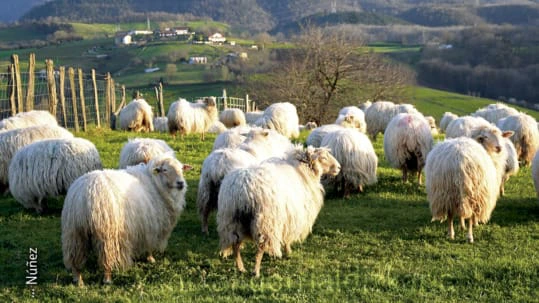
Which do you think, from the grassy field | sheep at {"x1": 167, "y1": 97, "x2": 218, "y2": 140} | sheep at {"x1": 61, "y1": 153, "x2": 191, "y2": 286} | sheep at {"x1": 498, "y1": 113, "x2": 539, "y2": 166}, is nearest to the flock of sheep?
sheep at {"x1": 61, "y1": 153, "x2": 191, "y2": 286}

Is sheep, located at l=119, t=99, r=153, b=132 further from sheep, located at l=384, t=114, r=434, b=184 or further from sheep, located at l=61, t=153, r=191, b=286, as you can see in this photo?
sheep, located at l=61, t=153, r=191, b=286

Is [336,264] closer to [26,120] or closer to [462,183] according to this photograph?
[462,183]

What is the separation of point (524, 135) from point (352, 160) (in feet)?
18.9

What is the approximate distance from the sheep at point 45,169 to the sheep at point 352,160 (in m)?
→ 4.83

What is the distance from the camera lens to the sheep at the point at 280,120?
679 inches

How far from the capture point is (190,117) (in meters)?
19.2

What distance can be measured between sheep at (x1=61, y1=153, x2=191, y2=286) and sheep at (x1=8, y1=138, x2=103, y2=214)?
2.49 m

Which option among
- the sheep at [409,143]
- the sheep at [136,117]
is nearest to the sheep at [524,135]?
the sheep at [409,143]

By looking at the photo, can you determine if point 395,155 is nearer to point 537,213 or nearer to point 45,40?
point 537,213

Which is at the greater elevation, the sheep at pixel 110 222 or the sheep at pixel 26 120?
the sheep at pixel 26 120

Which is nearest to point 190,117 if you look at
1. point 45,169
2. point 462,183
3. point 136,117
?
point 136,117

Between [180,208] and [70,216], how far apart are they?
1.71 meters

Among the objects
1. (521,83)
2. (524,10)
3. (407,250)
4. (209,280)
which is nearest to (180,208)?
(209,280)

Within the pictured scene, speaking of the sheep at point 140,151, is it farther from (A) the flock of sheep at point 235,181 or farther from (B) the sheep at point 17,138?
(B) the sheep at point 17,138
